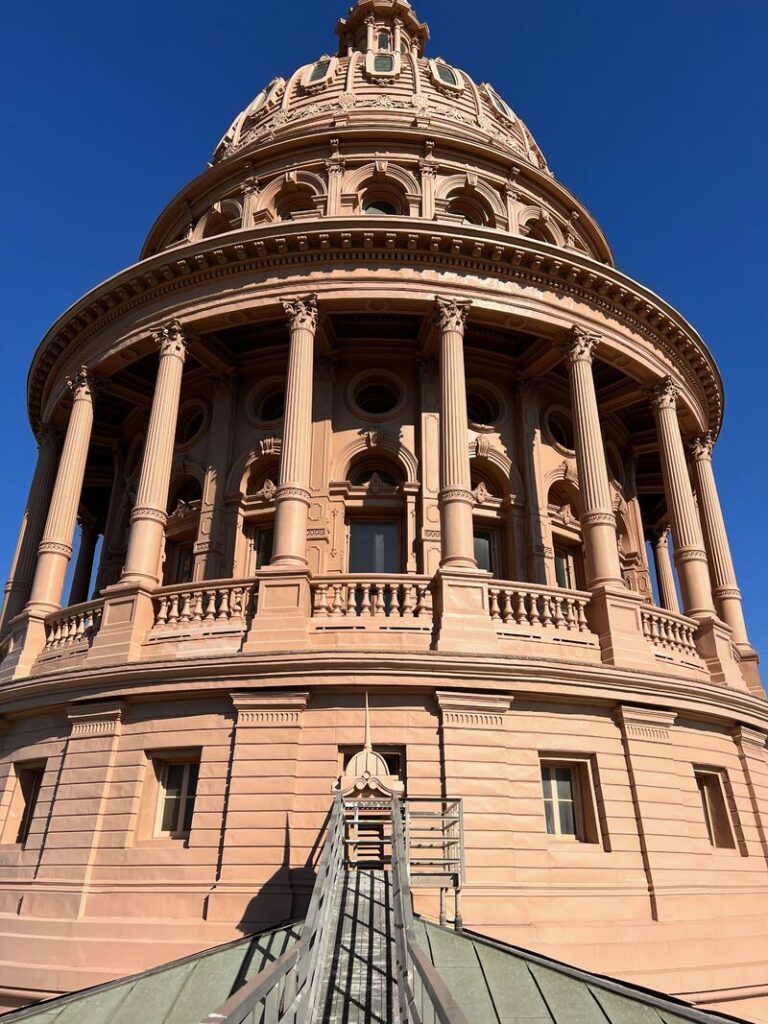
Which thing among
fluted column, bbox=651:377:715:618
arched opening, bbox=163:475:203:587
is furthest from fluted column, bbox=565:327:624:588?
arched opening, bbox=163:475:203:587

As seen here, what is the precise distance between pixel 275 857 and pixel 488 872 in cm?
386

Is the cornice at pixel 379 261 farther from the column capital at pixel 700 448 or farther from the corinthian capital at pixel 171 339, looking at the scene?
the column capital at pixel 700 448

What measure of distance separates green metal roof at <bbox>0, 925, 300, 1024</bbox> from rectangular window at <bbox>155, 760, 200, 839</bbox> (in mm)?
7793

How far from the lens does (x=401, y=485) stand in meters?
21.3

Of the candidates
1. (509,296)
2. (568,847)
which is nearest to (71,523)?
(509,296)

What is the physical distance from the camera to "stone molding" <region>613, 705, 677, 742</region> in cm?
1575

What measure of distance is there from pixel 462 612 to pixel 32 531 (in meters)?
15.0

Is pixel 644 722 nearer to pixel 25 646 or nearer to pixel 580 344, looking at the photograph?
pixel 580 344

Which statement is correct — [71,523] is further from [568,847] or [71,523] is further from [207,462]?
[568,847]

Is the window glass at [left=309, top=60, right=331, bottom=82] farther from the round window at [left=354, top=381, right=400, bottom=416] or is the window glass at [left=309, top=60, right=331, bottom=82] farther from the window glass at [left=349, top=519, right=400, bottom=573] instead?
the window glass at [left=349, top=519, right=400, bottom=573]

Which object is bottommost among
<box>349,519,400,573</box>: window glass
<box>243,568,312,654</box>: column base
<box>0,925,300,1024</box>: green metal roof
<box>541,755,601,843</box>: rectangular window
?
<box>0,925,300,1024</box>: green metal roof

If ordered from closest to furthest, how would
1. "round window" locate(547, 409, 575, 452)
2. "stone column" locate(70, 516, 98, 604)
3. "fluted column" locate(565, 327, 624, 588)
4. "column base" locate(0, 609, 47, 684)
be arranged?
1. "fluted column" locate(565, 327, 624, 588)
2. "column base" locate(0, 609, 47, 684)
3. "round window" locate(547, 409, 575, 452)
4. "stone column" locate(70, 516, 98, 604)

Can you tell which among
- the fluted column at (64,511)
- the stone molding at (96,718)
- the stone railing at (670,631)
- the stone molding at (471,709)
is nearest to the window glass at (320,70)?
the fluted column at (64,511)

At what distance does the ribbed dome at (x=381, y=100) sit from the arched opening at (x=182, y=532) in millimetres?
14196
